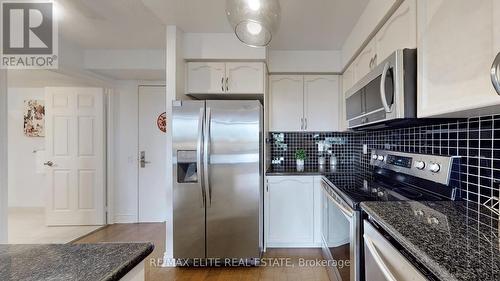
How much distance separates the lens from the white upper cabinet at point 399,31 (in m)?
1.36

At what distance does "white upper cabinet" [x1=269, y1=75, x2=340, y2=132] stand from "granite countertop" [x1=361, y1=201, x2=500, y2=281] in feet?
6.15

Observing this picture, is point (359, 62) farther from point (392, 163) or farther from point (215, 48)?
point (215, 48)

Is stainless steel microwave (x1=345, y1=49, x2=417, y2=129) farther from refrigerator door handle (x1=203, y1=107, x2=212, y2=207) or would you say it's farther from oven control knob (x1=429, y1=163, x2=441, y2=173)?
refrigerator door handle (x1=203, y1=107, x2=212, y2=207)

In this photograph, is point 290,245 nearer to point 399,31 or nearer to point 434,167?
point 434,167

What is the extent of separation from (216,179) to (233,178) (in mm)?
155

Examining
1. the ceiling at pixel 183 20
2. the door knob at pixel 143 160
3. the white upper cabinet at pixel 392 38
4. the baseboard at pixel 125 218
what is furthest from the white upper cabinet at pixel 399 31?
the baseboard at pixel 125 218

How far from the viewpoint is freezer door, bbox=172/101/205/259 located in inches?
93.1

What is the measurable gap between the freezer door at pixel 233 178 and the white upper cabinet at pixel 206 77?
0.41 m

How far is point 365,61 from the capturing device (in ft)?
7.20

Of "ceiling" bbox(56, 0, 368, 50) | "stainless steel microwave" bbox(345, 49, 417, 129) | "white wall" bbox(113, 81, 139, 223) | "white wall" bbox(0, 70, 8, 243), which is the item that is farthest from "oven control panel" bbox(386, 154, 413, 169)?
"white wall" bbox(113, 81, 139, 223)

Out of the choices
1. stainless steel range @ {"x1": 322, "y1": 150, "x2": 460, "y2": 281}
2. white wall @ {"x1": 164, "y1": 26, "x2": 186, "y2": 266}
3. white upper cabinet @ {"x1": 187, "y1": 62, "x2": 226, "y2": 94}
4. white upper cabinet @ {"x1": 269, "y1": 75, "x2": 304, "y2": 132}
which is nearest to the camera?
stainless steel range @ {"x1": 322, "y1": 150, "x2": 460, "y2": 281}

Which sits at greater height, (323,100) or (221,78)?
(221,78)

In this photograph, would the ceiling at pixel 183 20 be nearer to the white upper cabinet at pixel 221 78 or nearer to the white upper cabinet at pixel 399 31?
the white upper cabinet at pixel 221 78

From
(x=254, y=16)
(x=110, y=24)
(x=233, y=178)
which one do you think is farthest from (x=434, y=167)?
(x=110, y=24)
